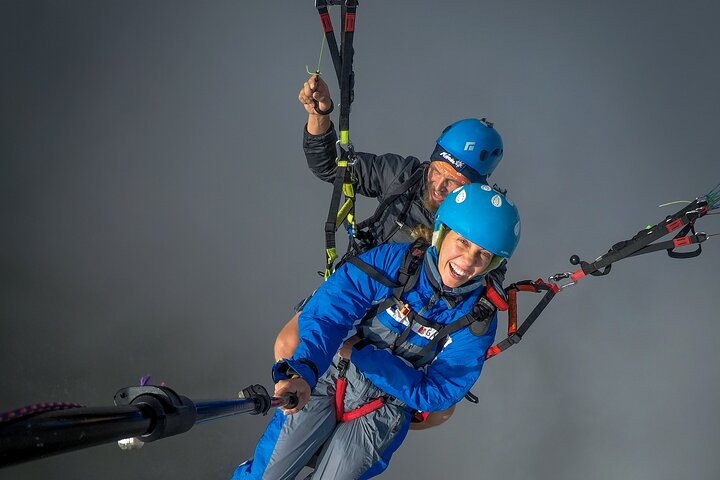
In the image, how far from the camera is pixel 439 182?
3000mm

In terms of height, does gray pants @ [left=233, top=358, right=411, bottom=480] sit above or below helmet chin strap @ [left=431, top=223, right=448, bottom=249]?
below

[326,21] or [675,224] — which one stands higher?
[326,21]

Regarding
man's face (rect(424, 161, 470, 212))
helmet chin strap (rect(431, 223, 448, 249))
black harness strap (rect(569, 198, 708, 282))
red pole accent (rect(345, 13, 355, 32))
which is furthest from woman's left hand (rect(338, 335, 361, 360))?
red pole accent (rect(345, 13, 355, 32))

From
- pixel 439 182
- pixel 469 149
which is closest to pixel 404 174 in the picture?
pixel 439 182

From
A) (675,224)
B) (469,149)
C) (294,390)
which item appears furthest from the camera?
(469,149)

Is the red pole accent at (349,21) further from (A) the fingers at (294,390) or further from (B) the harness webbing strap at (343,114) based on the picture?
(A) the fingers at (294,390)

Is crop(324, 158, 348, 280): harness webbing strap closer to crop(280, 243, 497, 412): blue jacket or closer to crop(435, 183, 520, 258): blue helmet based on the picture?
crop(280, 243, 497, 412): blue jacket

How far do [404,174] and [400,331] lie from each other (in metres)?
0.89

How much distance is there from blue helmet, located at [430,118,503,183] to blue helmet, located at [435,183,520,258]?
0.69m

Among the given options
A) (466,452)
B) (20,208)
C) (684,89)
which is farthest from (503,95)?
(20,208)

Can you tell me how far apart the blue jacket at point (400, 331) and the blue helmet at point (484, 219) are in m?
0.23

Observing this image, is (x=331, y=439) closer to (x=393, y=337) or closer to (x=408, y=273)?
(x=393, y=337)

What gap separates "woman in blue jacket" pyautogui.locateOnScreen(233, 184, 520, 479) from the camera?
2.32m

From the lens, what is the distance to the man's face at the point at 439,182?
293 cm
